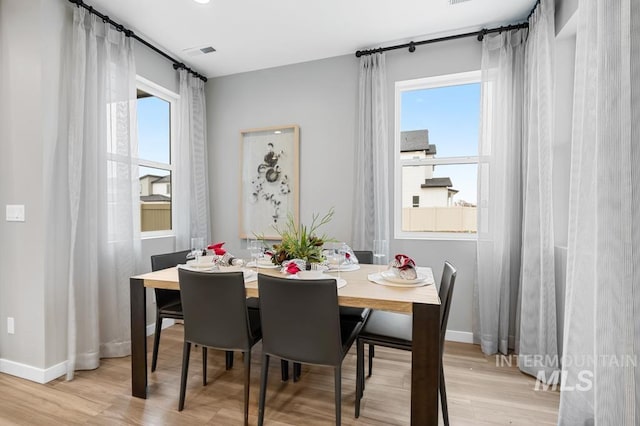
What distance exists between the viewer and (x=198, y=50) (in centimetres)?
318

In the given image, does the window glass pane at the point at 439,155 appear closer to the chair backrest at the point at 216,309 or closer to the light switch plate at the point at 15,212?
the chair backrest at the point at 216,309

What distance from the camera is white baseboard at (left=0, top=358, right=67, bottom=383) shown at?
7.22 ft

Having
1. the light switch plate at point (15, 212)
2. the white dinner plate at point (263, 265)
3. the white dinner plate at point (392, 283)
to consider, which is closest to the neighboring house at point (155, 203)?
the light switch plate at point (15, 212)

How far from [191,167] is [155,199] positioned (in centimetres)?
51

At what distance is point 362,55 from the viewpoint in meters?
3.09

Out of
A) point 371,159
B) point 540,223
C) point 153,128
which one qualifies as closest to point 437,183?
point 371,159

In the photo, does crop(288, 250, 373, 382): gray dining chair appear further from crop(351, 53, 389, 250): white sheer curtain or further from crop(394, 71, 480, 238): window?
crop(394, 71, 480, 238): window

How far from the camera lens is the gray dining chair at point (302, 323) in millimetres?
Answer: 1530

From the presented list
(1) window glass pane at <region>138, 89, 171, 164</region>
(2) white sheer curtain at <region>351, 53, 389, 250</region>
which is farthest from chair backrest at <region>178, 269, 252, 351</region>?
(1) window glass pane at <region>138, 89, 171, 164</region>

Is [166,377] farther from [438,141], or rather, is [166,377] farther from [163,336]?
[438,141]

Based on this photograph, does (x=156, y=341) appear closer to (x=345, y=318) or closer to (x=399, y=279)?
(x=345, y=318)

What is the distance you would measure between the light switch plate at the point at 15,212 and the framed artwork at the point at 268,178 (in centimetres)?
185

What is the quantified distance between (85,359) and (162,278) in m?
1.12

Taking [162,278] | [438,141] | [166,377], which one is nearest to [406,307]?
[162,278]
